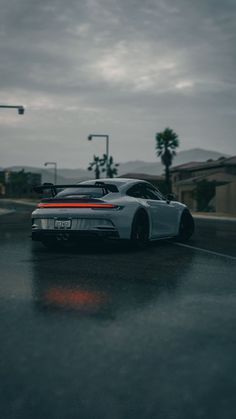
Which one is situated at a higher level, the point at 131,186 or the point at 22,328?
the point at 131,186

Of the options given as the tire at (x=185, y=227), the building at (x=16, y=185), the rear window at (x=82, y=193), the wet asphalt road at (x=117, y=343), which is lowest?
the wet asphalt road at (x=117, y=343)

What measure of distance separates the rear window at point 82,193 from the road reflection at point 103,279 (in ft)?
3.61

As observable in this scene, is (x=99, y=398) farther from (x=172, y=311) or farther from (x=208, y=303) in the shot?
(x=208, y=303)

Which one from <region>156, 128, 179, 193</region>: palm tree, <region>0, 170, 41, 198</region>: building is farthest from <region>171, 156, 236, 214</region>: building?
<region>0, 170, 41, 198</region>: building

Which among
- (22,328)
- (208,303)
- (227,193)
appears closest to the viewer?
(22,328)

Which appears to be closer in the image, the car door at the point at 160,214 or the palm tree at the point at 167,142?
the car door at the point at 160,214

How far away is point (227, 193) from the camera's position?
40.9 m

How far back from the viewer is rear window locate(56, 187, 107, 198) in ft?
35.0

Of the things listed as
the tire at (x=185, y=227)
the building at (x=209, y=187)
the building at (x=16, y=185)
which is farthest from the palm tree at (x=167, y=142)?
the building at (x=16, y=185)

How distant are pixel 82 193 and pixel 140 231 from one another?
1.41 metres

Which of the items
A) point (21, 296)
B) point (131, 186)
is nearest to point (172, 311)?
point (21, 296)

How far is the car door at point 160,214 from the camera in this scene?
11.7m

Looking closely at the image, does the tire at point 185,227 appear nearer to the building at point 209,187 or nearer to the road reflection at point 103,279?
the road reflection at point 103,279

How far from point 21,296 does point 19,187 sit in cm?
17931
